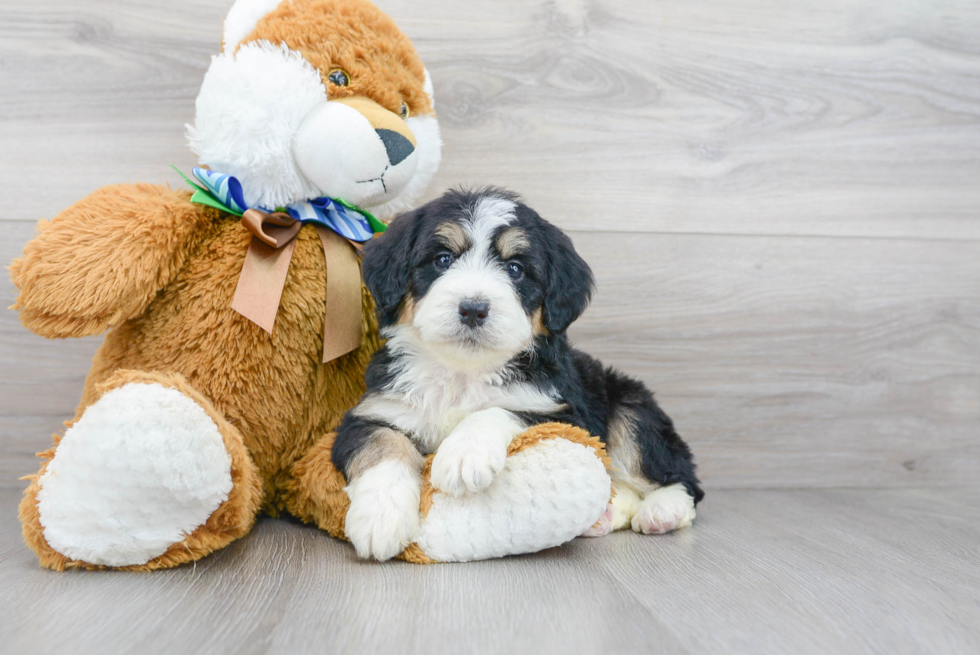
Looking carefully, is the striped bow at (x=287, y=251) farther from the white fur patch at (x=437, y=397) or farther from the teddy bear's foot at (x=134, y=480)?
the teddy bear's foot at (x=134, y=480)

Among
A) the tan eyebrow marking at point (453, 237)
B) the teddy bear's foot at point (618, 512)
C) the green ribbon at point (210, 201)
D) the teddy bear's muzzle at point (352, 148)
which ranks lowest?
the teddy bear's foot at point (618, 512)

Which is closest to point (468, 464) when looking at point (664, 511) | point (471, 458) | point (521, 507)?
point (471, 458)

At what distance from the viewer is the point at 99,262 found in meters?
1.60

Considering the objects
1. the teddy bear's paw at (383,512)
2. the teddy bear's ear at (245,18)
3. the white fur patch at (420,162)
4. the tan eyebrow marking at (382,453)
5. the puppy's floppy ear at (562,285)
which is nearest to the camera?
the teddy bear's paw at (383,512)

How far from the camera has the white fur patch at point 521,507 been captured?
1512 mm

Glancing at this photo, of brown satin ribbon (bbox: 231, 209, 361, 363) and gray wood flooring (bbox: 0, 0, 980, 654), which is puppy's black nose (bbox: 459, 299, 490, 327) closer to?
brown satin ribbon (bbox: 231, 209, 361, 363)

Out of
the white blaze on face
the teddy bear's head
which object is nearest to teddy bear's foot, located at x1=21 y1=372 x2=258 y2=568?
the white blaze on face

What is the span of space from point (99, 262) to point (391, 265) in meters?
0.64

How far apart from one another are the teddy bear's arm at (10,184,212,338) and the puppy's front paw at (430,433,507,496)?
31.9 inches

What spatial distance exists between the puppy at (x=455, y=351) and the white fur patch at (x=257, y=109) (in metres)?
0.33

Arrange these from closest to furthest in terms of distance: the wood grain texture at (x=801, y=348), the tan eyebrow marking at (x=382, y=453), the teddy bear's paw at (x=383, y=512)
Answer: the teddy bear's paw at (x=383, y=512), the tan eyebrow marking at (x=382, y=453), the wood grain texture at (x=801, y=348)

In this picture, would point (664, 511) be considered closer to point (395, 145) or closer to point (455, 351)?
point (455, 351)

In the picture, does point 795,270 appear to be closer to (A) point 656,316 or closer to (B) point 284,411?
(A) point 656,316

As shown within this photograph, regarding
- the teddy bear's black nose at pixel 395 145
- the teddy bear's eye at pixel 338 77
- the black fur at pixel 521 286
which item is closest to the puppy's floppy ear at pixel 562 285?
the black fur at pixel 521 286
